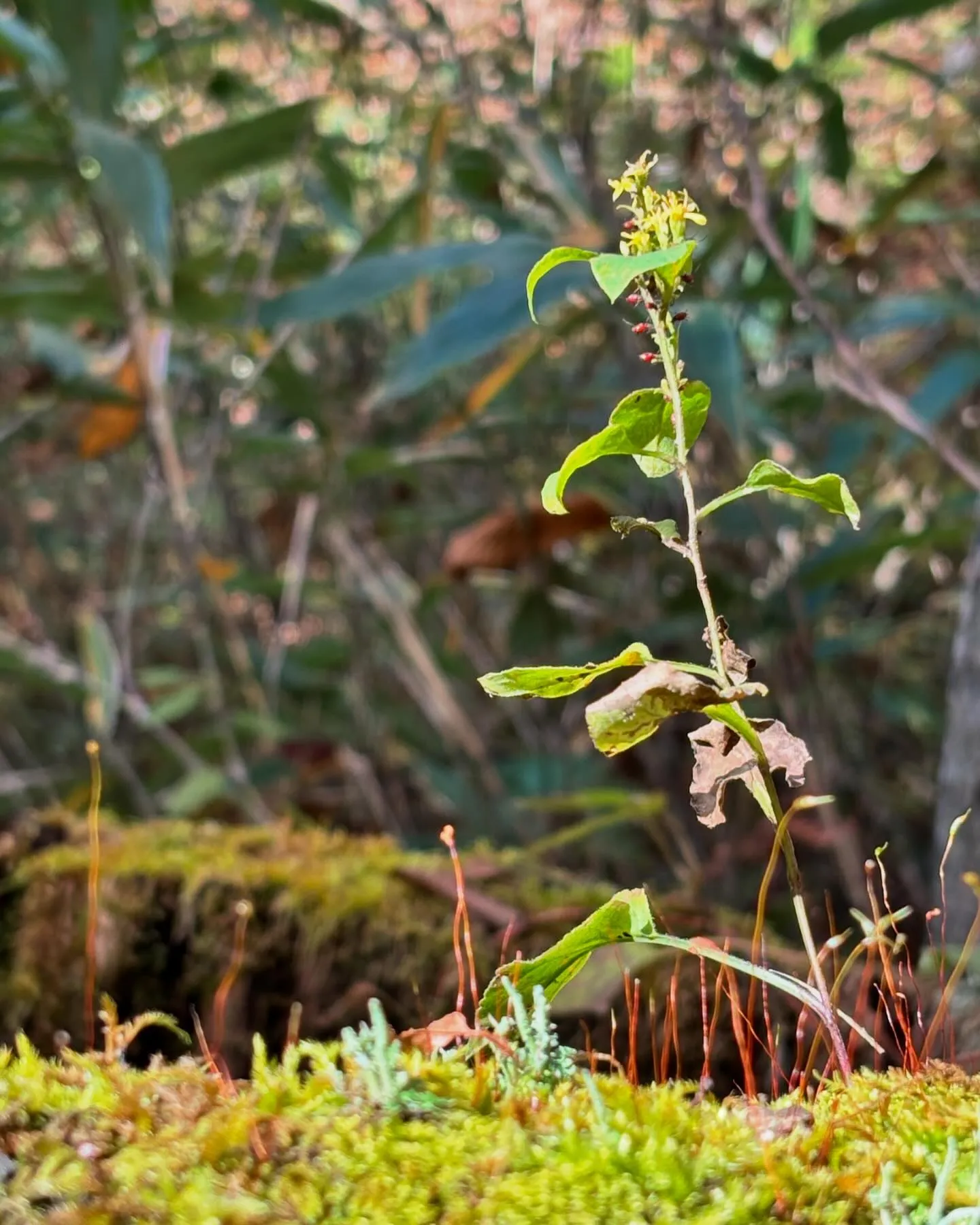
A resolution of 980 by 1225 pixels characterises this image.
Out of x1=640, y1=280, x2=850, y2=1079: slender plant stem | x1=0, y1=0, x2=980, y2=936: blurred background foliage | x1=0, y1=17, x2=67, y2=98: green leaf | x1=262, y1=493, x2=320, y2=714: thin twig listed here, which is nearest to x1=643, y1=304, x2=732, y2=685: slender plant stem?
x1=640, y1=280, x2=850, y2=1079: slender plant stem

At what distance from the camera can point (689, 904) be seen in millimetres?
898

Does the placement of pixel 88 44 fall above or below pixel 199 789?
above

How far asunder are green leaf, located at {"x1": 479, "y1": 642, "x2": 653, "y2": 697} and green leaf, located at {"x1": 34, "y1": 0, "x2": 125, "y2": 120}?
1.23 meters

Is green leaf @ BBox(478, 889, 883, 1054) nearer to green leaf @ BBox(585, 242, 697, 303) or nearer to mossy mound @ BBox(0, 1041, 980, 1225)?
mossy mound @ BBox(0, 1041, 980, 1225)

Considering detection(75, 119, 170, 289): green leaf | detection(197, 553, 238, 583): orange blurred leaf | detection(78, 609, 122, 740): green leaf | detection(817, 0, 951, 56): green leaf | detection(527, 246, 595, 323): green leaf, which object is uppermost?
detection(817, 0, 951, 56): green leaf

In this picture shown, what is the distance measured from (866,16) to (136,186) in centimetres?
95

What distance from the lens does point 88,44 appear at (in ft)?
4.27

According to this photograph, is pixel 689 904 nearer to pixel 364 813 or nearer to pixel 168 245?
pixel 168 245

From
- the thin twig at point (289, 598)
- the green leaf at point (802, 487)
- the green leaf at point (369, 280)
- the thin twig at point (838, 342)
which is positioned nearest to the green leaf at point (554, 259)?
the green leaf at point (802, 487)

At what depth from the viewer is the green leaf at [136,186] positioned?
1.16m

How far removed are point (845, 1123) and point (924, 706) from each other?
1781 mm

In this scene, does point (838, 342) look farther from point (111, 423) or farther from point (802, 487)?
point (111, 423)

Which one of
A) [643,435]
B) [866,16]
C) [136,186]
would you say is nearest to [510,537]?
[136,186]

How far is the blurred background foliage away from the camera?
1353 millimetres
